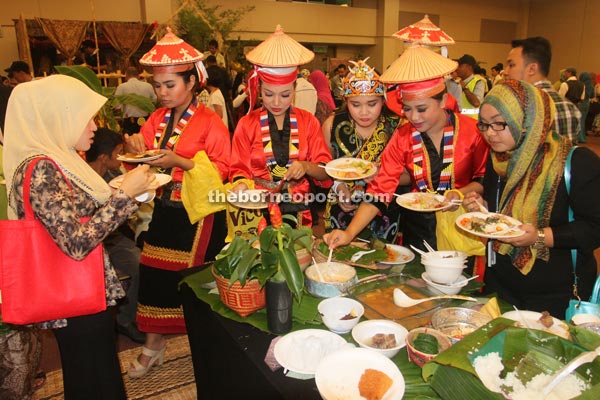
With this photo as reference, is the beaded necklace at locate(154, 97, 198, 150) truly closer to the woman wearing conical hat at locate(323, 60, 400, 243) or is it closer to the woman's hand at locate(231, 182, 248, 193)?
the woman's hand at locate(231, 182, 248, 193)

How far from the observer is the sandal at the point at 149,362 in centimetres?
254

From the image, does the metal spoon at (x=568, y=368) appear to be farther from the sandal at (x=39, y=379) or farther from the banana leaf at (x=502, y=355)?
the sandal at (x=39, y=379)

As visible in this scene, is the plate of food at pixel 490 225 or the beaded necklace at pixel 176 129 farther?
the beaded necklace at pixel 176 129

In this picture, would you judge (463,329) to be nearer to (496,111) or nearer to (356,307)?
(356,307)

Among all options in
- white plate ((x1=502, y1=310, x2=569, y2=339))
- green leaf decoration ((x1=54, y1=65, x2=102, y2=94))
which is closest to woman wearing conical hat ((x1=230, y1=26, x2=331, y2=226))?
white plate ((x1=502, y1=310, x2=569, y2=339))

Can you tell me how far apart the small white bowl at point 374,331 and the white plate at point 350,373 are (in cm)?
7

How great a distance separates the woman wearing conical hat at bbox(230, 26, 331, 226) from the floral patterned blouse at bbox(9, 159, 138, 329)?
84 cm

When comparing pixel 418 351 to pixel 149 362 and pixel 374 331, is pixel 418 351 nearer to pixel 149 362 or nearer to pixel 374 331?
pixel 374 331

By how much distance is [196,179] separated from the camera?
234 cm

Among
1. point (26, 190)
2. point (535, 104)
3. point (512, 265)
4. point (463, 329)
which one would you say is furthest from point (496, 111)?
point (26, 190)

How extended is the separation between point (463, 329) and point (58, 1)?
1156 cm

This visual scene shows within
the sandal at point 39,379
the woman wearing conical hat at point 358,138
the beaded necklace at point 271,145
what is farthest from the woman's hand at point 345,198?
the sandal at point 39,379

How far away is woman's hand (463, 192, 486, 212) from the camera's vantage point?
1861 mm

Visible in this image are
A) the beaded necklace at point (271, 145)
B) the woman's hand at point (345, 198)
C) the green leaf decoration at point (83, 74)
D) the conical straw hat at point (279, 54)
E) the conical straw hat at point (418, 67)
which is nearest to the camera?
the conical straw hat at point (418, 67)
